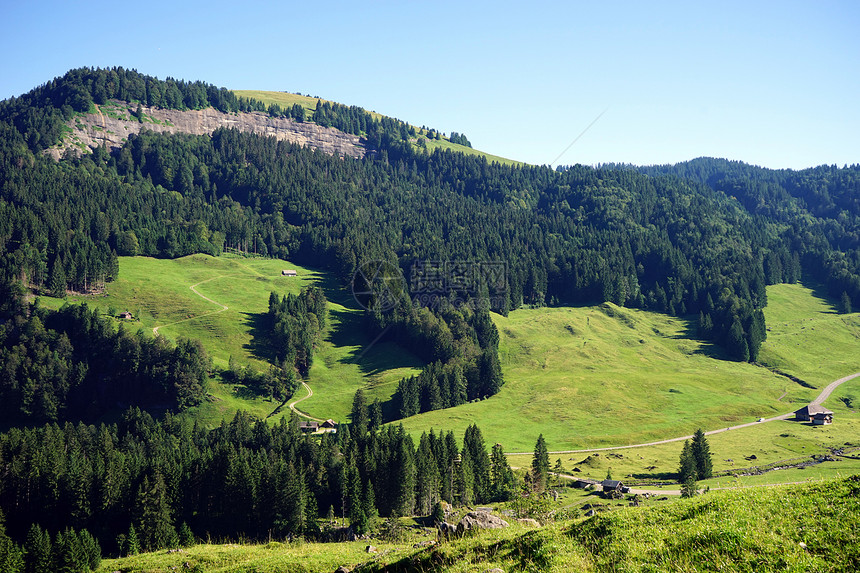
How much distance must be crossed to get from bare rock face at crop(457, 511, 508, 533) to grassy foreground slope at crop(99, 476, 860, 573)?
6.07ft

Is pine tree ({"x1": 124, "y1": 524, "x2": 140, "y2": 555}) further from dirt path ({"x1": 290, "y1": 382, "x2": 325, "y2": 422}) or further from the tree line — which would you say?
dirt path ({"x1": 290, "y1": 382, "x2": 325, "y2": 422})

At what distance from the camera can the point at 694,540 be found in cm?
2131

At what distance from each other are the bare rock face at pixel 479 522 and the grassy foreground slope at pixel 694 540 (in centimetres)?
185

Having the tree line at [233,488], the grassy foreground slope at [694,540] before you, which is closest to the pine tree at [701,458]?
the tree line at [233,488]

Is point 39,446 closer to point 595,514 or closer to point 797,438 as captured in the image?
point 595,514

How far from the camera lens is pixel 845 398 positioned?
172m

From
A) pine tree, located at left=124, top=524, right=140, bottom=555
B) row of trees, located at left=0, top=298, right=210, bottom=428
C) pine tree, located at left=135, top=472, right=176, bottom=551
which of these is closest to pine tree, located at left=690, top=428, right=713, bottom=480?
pine tree, located at left=135, top=472, right=176, bottom=551

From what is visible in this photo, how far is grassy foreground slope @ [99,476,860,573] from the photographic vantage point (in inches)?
778

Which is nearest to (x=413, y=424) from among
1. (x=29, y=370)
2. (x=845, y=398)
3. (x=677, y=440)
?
(x=677, y=440)

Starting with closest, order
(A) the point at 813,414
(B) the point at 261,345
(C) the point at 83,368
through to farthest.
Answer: (A) the point at 813,414, (C) the point at 83,368, (B) the point at 261,345

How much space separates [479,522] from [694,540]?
13.1 meters

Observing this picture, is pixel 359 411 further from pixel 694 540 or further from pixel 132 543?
pixel 694 540

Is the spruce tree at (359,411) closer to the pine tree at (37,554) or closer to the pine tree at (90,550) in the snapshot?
the pine tree at (90,550)

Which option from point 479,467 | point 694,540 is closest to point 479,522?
point 694,540
